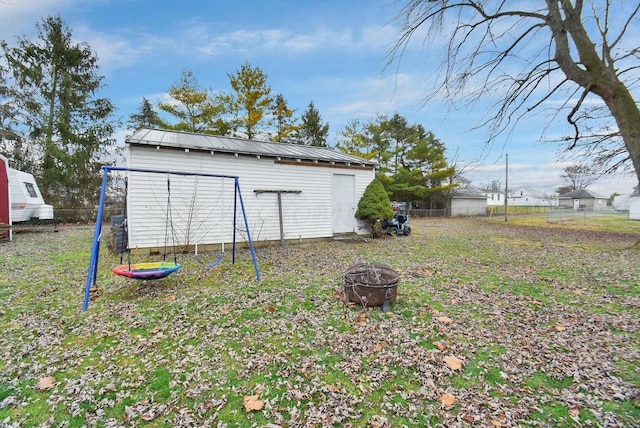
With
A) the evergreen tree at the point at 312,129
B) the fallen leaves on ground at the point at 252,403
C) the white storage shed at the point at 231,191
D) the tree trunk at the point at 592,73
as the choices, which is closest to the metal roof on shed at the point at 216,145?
the white storage shed at the point at 231,191

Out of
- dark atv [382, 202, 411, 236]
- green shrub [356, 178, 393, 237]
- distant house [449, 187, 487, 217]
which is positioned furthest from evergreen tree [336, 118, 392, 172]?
green shrub [356, 178, 393, 237]

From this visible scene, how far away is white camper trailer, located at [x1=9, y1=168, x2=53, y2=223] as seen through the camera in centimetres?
1130

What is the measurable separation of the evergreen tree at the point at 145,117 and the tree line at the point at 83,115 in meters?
0.06

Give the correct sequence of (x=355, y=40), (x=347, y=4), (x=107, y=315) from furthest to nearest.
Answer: (x=355, y=40)
(x=347, y=4)
(x=107, y=315)

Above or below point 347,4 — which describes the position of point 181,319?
below

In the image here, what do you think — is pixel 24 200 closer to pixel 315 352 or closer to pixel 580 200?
pixel 315 352

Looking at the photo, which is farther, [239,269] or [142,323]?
[239,269]

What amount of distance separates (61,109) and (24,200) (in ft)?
24.0

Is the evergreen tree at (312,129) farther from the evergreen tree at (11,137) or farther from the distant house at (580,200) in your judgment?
the distant house at (580,200)

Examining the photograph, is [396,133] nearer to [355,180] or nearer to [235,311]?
[355,180]

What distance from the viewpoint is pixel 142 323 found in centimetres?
367

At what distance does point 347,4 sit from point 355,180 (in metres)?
5.31

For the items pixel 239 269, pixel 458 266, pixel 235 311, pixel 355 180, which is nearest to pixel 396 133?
pixel 355 180

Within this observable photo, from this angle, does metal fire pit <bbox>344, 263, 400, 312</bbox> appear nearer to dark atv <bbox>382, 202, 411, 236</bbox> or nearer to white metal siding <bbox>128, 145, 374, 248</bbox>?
white metal siding <bbox>128, 145, 374, 248</bbox>
